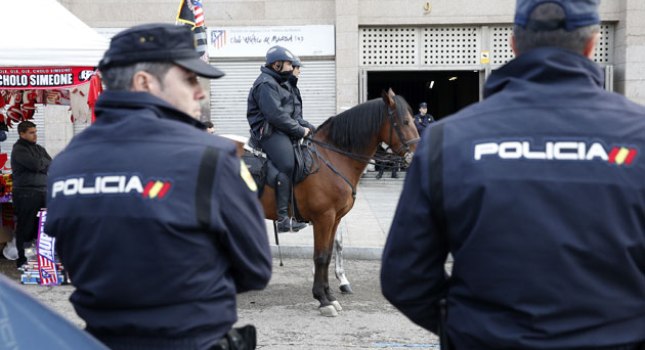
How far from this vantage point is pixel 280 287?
7.70 meters

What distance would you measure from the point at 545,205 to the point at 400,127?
5.11m

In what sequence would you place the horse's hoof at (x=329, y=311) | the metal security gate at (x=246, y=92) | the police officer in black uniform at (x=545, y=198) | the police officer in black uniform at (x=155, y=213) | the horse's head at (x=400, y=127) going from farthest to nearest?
the metal security gate at (x=246, y=92) < the horse's head at (x=400, y=127) < the horse's hoof at (x=329, y=311) < the police officer in black uniform at (x=155, y=213) < the police officer in black uniform at (x=545, y=198)

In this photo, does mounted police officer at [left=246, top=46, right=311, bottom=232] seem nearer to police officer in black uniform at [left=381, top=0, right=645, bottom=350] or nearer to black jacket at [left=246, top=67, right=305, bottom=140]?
black jacket at [left=246, top=67, right=305, bottom=140]

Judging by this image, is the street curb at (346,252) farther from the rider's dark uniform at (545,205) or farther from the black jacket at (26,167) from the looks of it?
the rider's dark uniform at (545,205)

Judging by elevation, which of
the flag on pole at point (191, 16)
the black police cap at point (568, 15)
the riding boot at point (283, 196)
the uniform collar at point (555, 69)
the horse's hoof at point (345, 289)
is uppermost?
the flag on pole at point (191, 16)

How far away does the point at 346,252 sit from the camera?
30.7 feet

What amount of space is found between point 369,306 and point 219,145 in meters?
4.95

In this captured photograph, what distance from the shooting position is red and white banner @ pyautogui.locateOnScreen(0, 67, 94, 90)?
7609 millimetres

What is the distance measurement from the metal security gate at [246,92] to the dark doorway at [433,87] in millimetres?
4339

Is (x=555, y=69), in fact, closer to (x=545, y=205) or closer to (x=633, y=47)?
(x=545, y=205)

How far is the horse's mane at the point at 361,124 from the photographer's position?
7.05m

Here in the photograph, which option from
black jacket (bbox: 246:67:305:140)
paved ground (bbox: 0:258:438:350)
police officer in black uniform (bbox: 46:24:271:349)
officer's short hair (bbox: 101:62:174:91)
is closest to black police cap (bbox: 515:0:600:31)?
police officer in black uniform (bbox: 46:24:271:349)

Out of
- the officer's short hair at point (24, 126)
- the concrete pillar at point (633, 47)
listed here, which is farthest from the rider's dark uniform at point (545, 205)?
the concrete pillar at point (633, 47)

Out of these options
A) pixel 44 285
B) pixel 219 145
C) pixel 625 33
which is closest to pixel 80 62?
pixel 44 285
